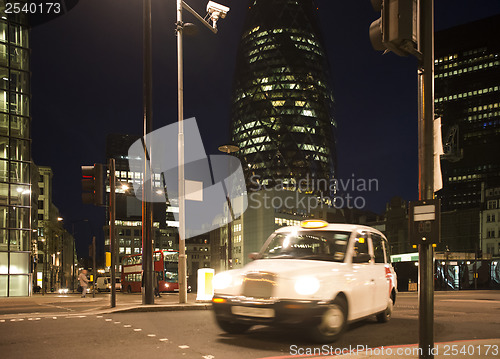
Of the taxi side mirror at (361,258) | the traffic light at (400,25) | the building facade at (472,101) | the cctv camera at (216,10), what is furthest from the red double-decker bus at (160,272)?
the building facade at (472,101)

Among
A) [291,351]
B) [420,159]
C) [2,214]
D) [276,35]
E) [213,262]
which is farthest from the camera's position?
[276,35]

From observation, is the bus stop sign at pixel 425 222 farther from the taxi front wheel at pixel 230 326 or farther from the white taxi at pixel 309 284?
the taxi front wheel at pixel 230 326

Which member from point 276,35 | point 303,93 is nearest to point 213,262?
point 303,93

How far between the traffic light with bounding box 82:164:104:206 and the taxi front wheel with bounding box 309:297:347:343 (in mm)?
8867

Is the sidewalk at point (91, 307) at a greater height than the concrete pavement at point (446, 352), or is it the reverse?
the concrete pavement at point (446, 352)

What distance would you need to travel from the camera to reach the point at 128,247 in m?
166

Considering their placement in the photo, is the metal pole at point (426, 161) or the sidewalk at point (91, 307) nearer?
the metal pole at point (426, 161)

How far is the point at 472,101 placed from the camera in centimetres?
13438

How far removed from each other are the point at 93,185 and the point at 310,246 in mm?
8196

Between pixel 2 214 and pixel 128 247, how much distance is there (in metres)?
132

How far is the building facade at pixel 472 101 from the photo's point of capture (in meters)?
129

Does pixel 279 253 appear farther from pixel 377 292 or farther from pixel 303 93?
pixel 303 93

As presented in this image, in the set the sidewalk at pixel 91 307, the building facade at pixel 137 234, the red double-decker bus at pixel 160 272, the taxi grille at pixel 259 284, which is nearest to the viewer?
the taxi grille at pixel 259 284

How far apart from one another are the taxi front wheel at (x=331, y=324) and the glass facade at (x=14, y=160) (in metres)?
35.5
